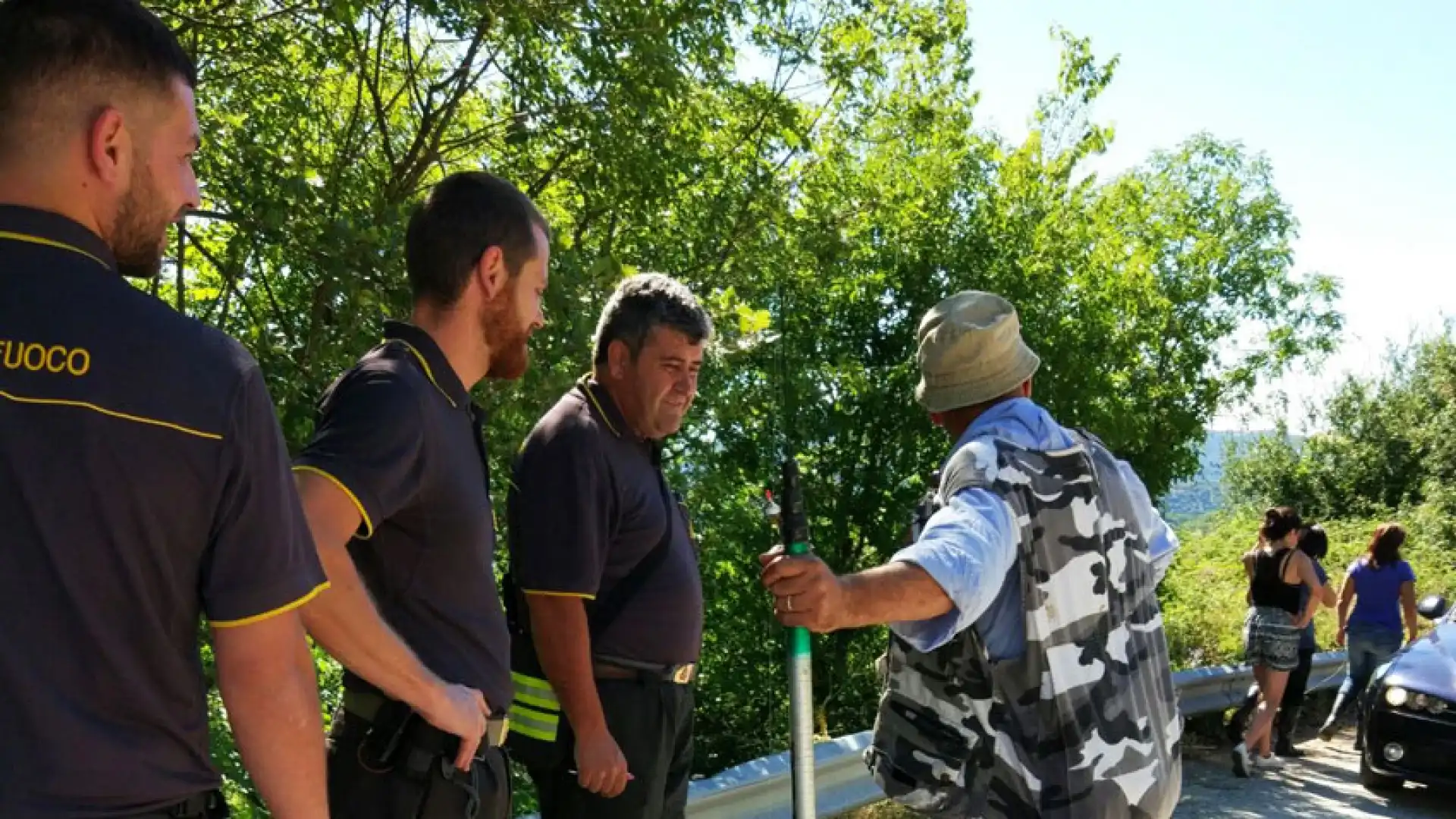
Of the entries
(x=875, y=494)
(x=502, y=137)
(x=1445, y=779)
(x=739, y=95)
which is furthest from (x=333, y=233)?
(x=875, y=494)

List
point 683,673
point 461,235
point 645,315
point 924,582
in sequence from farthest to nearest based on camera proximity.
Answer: point 645,315 < point 683,673 < point 461,235 < point 924,582

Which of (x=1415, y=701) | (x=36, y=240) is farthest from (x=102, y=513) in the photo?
(x=1415, y=701)

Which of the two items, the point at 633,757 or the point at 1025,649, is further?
the point at 633,757

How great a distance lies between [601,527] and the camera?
125 inches

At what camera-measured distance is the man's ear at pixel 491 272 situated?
261 cm

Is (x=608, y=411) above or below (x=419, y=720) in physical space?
above

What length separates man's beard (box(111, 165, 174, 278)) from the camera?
1.67 meters

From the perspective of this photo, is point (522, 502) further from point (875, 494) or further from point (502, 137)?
point (875, 494)

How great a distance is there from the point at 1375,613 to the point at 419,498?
9862 millimetres

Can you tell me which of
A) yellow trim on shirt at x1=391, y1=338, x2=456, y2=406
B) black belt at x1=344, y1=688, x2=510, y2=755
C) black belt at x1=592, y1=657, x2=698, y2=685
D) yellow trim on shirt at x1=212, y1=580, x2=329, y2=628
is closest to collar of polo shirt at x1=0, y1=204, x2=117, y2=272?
yellow trim on shirt at x1=212, y1=580, x2=329, y2=628

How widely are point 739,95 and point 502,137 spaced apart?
8.21 feet

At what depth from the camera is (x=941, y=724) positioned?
2613 mm

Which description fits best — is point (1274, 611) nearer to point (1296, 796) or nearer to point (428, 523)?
point (1296, 796)

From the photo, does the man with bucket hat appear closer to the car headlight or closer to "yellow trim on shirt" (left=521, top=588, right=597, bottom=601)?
"yellow trim on shirt" (left=521, top=588, right=597, bottom=601)
